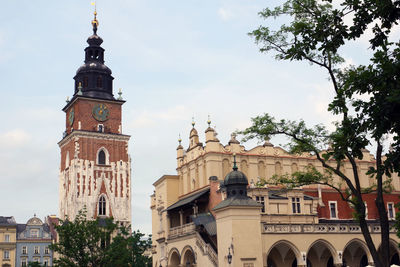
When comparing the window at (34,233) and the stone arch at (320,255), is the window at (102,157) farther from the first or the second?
the stone arch at (320,255)

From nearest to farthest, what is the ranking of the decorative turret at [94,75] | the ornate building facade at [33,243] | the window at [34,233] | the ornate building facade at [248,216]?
the ornate building facade at [248,216]
the decorative turret at [94,75]
the ornate building facade at [33,243]
the window at [34,233]

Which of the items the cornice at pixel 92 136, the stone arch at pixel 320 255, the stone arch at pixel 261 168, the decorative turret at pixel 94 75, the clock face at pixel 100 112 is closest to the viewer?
the stone arch at pixel 320 255

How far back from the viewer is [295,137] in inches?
929

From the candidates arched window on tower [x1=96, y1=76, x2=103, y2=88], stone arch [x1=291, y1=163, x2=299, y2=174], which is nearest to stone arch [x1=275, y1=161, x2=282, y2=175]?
stone arch [x1=291, y1=163, x2=299, y2=174]

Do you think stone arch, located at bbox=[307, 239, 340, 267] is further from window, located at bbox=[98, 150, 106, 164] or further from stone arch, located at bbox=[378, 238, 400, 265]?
window, located at bbox=[98, 150, 106, 164]

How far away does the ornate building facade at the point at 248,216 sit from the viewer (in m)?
35.4

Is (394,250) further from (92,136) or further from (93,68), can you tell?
(93,68)

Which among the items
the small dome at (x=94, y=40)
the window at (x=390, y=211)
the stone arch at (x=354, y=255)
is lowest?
the stone arch at (x=354, y=255)

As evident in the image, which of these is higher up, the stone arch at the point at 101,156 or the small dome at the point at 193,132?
the stone arch at the point at 101,156

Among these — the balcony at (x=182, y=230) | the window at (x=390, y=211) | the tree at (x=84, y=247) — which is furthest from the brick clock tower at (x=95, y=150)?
the window at (x=390, y=211)

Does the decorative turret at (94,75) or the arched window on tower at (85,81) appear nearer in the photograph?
the decorative turret at (94,75)

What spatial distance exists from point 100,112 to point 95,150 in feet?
18.0

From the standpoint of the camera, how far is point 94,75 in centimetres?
7338

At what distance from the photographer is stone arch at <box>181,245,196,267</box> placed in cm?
4200
